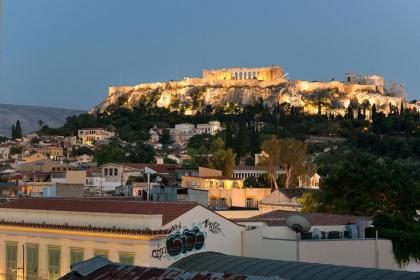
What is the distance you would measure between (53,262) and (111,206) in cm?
269

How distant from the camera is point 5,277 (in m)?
31.4

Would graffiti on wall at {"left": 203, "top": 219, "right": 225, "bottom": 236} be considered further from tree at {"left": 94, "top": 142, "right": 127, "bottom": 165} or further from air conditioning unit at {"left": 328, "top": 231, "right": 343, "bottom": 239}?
tree at {"left": 94, "top": 142, "right": 127, "bottom": 165}

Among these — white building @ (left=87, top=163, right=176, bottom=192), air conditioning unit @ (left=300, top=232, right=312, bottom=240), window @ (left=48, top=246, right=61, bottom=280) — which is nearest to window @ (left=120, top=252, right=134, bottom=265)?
window @ (left=48, top=246, right=61, bottom=280)

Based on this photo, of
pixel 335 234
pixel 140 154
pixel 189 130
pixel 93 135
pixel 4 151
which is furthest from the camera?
pixel 189 130

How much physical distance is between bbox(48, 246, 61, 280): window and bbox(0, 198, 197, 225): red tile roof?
144 cm

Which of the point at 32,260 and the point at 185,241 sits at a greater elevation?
the point at 185,241

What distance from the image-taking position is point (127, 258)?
26.6m

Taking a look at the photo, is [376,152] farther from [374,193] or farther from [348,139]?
[374,193]

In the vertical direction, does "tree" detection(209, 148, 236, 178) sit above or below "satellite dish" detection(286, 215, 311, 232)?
above

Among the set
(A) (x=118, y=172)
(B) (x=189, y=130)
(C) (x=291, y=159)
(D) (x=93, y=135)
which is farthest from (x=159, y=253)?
(B) (x=189, y=130)

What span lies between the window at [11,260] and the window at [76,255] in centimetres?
322

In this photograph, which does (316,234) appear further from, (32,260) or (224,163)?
(224,163)

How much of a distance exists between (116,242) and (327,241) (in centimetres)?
724

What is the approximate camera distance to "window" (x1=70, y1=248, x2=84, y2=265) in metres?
28.4
